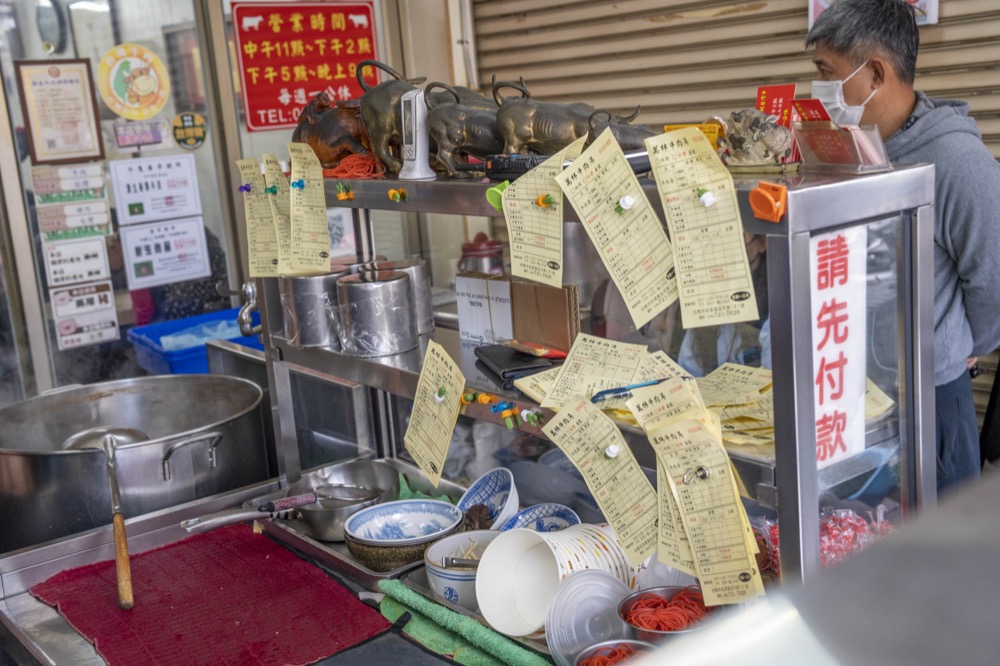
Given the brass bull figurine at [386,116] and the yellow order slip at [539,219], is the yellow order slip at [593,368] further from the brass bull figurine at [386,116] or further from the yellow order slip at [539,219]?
the brass bull figurine at [386,116]

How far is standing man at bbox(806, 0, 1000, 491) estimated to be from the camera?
2.36 meters

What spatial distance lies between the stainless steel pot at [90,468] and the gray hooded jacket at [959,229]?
1790 millimetres

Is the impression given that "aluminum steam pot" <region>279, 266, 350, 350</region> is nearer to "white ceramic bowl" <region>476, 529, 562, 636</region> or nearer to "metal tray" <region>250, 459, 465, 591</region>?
"metal tray" <region>250, 459, 465, 591</region>

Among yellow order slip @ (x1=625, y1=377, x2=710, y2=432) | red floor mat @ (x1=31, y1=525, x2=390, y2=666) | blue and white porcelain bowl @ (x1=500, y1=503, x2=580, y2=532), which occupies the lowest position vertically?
red floor mat @ (x1=31, y1=525, x2=390, y2=666)

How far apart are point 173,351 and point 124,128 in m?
1.11

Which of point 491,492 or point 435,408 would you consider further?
point 491,492

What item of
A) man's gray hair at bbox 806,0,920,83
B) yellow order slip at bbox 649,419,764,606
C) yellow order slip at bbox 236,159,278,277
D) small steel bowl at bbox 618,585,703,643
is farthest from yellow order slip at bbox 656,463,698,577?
man's gray hair at bbox 806,0,920,83

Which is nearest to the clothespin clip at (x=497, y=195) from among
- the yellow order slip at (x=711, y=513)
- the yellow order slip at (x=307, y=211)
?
the yellow order slip at (x=711, y=513)

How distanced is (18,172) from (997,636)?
4484mm

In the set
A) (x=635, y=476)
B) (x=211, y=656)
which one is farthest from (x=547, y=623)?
(x=211, y=656)

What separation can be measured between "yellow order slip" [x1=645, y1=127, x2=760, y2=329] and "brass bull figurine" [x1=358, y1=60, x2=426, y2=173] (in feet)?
2.75

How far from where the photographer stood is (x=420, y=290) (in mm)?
2373

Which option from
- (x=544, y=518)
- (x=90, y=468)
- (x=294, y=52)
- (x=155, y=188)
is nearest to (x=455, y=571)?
(x=544, y=518)

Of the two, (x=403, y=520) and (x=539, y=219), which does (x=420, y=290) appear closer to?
(x=403, y=520)
